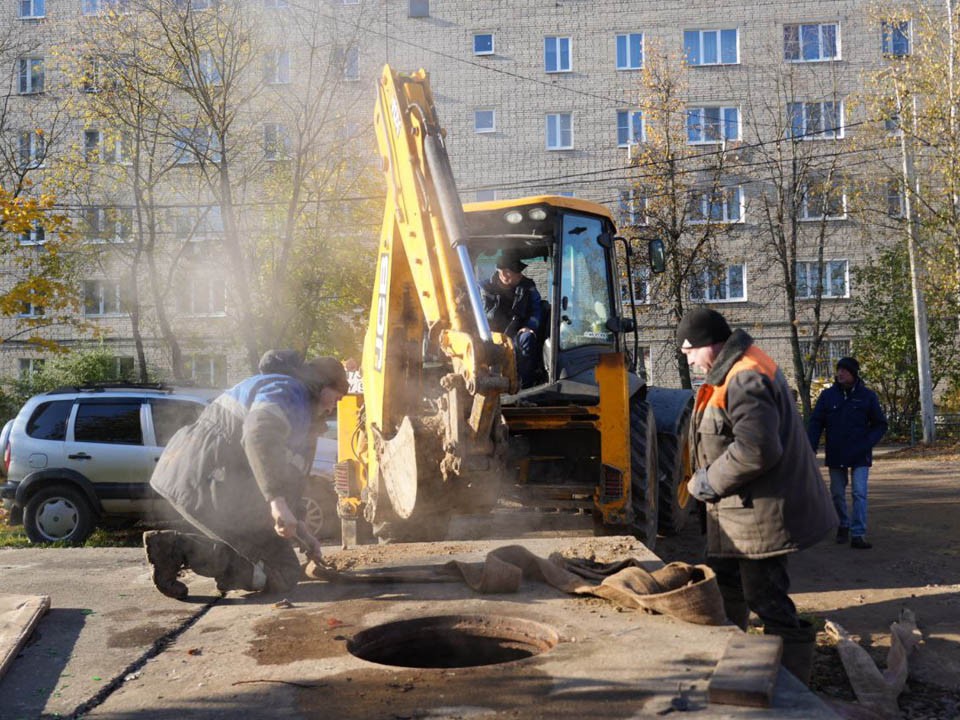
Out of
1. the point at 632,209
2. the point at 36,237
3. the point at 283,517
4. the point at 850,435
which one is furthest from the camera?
the point at 632,209

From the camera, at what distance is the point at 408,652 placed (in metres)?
4.90

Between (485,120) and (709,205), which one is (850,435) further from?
(485,120)

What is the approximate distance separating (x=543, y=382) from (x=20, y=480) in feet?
21.2

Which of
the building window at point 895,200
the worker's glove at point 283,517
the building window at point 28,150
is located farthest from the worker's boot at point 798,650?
the building window at point 895,200

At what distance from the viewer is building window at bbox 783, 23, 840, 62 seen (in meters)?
31.2

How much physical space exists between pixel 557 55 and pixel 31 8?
18.0 metres

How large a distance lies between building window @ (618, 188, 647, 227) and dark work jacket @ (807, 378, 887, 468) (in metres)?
17.4

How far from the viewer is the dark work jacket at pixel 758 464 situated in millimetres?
4629

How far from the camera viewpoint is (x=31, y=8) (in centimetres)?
3312

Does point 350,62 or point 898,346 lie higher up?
point 350,62

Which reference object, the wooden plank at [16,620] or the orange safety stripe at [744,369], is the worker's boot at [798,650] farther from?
the wooden plank at [16,620]

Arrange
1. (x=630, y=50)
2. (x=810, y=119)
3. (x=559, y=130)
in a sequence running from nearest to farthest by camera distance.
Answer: (x=810, y=119) → (x=630, y=50) → (x=559, y=130)

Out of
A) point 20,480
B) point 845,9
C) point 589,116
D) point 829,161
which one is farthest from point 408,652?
point 845,9

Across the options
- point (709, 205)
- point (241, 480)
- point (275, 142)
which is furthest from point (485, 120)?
point (241, 480)
